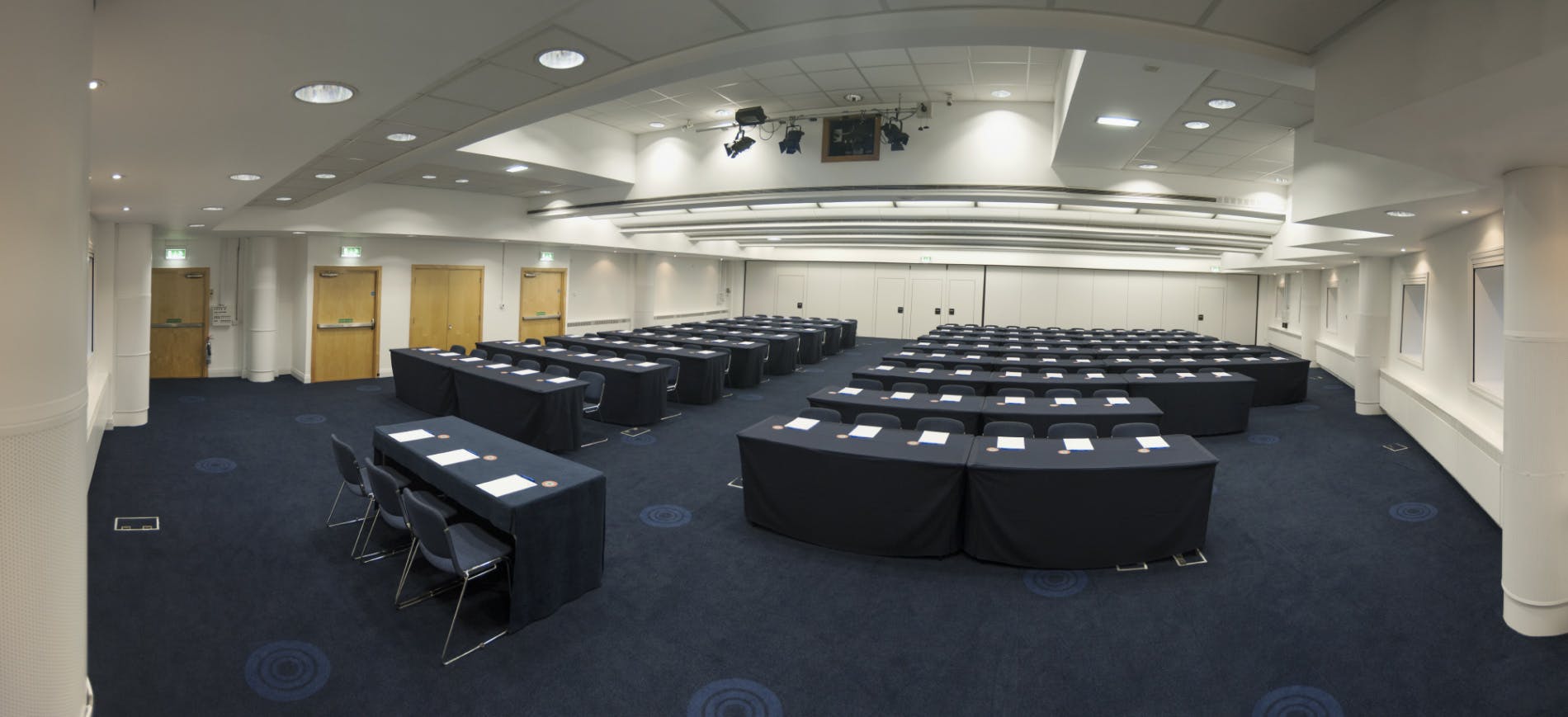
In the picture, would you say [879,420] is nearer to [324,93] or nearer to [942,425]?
[942,425]

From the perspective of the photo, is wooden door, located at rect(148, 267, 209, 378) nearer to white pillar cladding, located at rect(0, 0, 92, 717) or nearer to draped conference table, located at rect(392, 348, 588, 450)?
draped conference table, located at rect(392, 348, 588, 450)

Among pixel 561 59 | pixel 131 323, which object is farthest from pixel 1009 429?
pixel 131 323

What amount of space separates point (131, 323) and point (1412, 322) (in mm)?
17218

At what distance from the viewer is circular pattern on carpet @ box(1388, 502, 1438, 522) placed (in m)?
5.59

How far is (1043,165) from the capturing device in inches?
296

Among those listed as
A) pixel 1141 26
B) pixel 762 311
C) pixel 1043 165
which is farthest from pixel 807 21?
pixel 762 311

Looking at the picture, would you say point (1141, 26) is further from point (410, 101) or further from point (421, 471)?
point (421, 471)

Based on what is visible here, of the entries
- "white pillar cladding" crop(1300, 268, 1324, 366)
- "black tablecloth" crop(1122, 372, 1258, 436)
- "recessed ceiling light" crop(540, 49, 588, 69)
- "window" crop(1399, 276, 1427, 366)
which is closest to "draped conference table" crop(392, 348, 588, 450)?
"recessed ceiling light" crop(540, 49, 588, 69)

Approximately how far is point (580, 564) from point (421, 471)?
1.29 metres

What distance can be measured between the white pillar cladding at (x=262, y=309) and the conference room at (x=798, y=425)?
1708 millimetres

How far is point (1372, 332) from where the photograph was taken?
1039 cm

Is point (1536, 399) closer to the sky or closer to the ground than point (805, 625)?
closer to the sky

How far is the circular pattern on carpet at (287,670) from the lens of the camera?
3.07 m

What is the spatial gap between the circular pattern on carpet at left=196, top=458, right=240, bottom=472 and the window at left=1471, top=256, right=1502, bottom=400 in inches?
488
